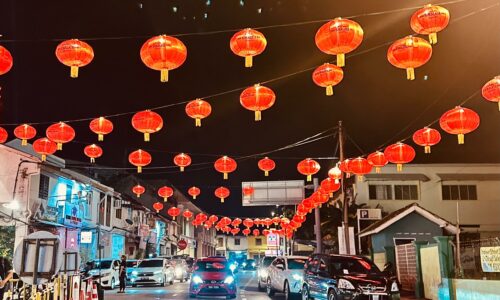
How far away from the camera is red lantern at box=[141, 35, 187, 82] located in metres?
12.5

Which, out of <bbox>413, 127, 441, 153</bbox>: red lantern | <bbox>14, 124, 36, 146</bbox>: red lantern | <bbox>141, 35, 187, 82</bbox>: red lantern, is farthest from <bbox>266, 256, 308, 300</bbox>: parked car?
<bbox>14, 124, 36, 146</bbox>: red lantern

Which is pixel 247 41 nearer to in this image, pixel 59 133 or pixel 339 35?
pixel 339 35

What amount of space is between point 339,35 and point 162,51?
165 inches

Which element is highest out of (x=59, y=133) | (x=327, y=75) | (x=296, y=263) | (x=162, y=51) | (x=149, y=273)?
(x=162, y=51)

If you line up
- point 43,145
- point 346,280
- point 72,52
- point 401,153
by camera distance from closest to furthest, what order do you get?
1. point 72,52
2. point 346,280
3. point 401,153
4. point 43,145

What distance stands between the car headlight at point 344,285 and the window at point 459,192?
27.0 metres

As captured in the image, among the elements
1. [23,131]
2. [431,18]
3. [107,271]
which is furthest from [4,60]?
[107,271]

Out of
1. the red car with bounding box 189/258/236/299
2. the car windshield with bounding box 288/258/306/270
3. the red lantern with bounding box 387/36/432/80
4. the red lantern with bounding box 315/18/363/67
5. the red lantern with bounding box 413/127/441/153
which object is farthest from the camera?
the car windshield with bounding box 288/258/306/270

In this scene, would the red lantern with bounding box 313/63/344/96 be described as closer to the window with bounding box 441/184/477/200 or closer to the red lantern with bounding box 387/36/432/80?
the red lantern with bounding box 387/36/432/80

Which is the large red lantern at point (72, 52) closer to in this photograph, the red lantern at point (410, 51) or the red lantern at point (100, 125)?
the red lantern at point (100, 125)

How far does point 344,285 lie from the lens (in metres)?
16.3

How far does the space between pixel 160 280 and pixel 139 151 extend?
11.7 metres

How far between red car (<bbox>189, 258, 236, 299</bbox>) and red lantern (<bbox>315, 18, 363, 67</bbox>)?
1228 cm

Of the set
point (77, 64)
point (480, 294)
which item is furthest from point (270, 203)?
point (77, 64)
